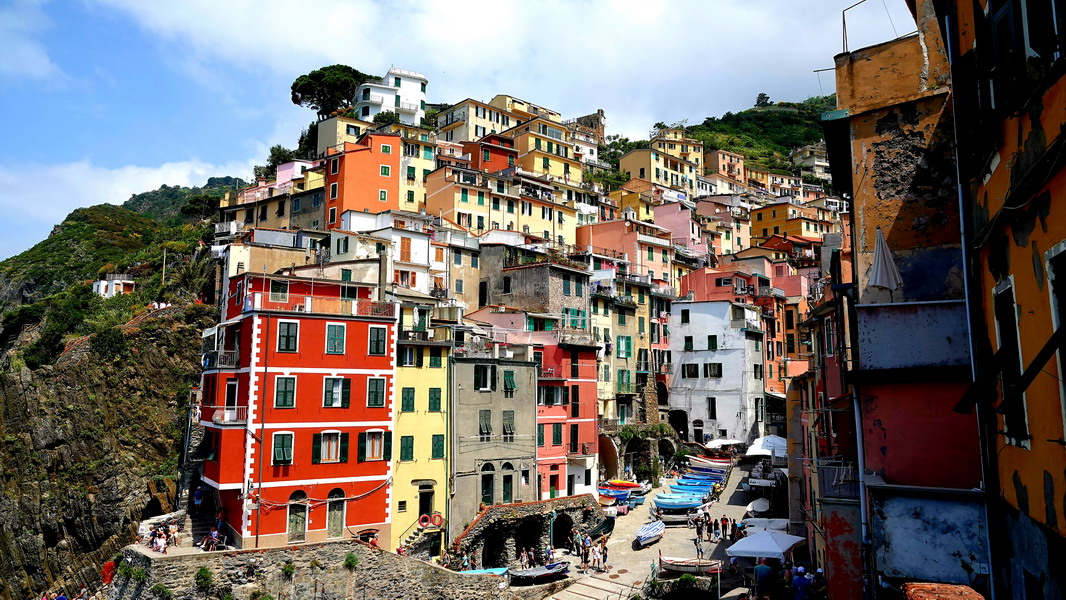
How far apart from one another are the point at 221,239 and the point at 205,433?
33.2 metres

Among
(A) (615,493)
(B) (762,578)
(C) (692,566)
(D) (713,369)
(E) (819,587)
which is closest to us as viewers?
(E) (819,587)

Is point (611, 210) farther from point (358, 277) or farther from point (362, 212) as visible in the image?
point (358, 277)

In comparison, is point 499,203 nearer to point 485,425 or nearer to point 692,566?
point 485,425

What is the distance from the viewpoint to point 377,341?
37.3 meters

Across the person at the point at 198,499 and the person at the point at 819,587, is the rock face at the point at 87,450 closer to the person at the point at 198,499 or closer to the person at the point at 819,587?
the person at the point at 198,499

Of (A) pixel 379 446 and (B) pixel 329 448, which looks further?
(A) pixel 379 446

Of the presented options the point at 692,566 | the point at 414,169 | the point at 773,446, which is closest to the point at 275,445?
the point at 692,566

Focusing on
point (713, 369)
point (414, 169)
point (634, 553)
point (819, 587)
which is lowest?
point (634, 553)

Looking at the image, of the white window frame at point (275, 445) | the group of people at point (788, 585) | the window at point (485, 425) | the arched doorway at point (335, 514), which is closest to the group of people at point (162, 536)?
the white window frame at point (275, 445)

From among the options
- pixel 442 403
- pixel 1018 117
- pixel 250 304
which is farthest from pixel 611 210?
pixel 1018 117

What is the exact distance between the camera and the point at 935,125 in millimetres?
16156

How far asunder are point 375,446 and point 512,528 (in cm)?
881

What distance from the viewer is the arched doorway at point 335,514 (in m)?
34.3

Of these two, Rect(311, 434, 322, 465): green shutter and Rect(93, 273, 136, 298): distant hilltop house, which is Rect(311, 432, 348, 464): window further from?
Rect(93, 273, 136, 298): distant hilltop house
